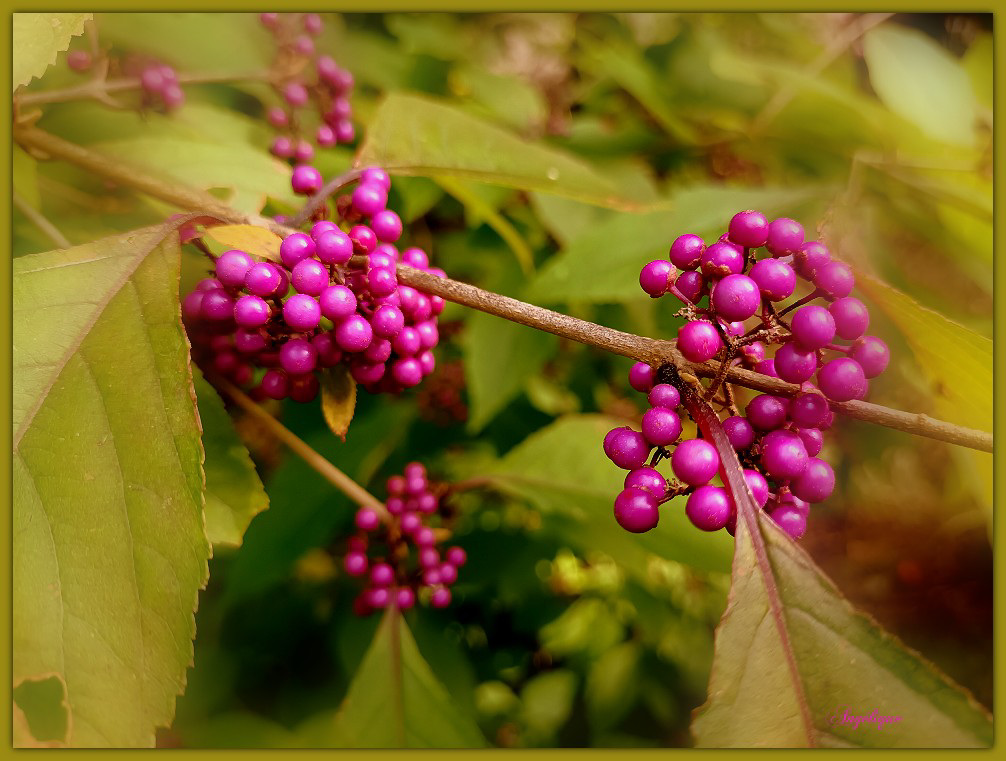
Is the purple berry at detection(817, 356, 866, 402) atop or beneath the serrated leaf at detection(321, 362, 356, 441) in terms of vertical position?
atop

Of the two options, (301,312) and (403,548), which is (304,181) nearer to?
(301,312)

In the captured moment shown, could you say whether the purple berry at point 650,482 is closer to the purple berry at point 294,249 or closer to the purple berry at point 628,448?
the purple berry at point 628,448

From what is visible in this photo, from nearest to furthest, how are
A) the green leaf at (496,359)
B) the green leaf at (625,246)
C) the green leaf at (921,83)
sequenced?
the green leaf at (625,246), the green leaf at (496,359), the green leaf at (921,83)

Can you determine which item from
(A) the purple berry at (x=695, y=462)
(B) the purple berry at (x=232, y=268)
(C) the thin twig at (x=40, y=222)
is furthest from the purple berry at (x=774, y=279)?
(C) the thin twig at (x=40, y=222)

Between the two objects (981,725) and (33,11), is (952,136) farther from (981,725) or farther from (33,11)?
(33,11)

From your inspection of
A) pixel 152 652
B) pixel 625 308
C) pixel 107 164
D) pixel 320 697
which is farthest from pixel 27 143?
pixel 320 697

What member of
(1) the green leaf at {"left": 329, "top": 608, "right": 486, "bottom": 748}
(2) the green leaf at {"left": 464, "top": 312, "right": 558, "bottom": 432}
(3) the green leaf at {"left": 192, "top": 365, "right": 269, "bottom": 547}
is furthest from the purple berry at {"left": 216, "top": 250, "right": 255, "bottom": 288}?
(1) the green leaf at {"left": 329, "top": 608, "right": 486, "bottom": 748}

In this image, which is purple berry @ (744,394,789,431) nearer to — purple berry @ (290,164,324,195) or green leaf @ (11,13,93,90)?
purple berry @ (290,164,324,195)
